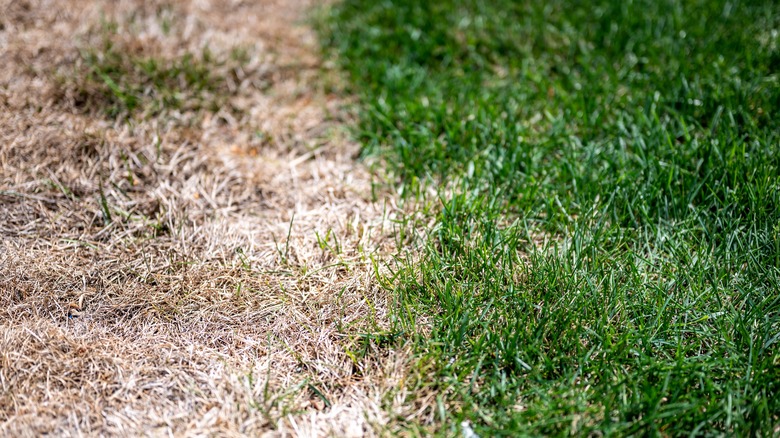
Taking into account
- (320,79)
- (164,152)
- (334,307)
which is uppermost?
(320,79)

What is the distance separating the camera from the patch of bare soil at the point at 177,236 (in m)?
1.95

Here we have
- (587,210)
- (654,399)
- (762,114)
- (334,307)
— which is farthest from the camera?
(762,114)

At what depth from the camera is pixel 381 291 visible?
2.31 metres

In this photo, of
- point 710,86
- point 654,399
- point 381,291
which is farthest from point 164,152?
point 710,86

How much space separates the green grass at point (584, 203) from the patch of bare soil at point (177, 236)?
263 mm

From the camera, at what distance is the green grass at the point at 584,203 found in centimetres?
191

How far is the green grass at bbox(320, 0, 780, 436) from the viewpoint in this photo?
191 cm

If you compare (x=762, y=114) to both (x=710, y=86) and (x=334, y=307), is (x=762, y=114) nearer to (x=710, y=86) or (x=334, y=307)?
(x=710, y=86)

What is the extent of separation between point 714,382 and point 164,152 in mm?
2588

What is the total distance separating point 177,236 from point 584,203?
1829 millimetres

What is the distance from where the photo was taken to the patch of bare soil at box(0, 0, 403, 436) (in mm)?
1952

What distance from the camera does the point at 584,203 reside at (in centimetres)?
257

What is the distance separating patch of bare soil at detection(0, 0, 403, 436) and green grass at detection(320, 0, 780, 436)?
0.86ft

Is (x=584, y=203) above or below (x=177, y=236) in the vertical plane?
above
